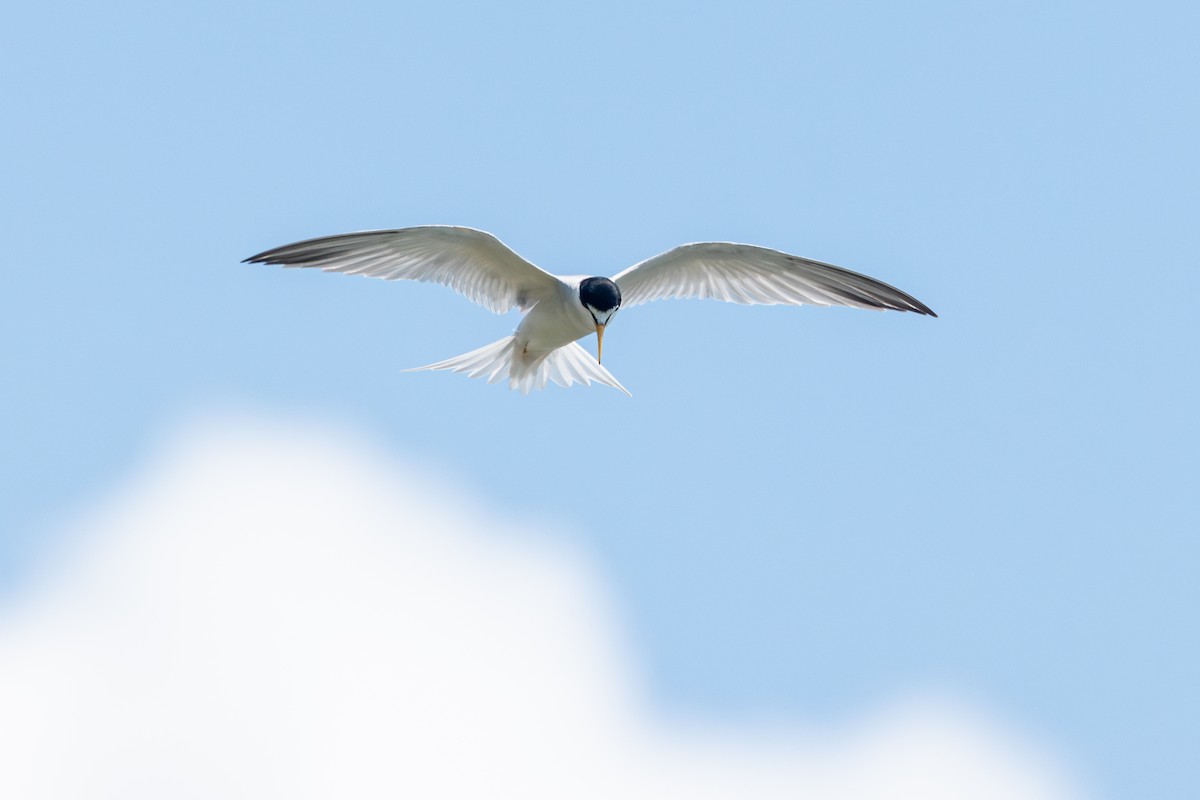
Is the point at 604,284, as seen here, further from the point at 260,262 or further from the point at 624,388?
the point at 260,262

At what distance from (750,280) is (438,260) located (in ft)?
8.55

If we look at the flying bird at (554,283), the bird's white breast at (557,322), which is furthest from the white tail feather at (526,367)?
the bird's white breast at (557,322)

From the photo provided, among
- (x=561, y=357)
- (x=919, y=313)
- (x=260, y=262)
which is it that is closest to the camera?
(x=260, y=262)

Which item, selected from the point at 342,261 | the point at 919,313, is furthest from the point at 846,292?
the point at 342,261

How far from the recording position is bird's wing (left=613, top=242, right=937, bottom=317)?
36.7ft

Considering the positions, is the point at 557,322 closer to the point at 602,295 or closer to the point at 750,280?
the point at 602,295

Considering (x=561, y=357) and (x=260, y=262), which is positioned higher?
(x=260, y=262)

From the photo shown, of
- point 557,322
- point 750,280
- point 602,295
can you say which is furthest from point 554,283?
point 750,280

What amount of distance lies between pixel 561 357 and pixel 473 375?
803 millimetres

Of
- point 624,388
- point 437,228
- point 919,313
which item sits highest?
point 437,228

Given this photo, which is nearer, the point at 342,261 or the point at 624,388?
the point at 342,261

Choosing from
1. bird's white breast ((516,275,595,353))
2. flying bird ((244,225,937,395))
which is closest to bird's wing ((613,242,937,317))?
flying bird ((244,225,937,395))

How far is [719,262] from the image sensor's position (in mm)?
11391

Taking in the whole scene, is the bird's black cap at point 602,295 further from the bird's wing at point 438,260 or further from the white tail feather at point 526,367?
the white tail feather at point 526,367
